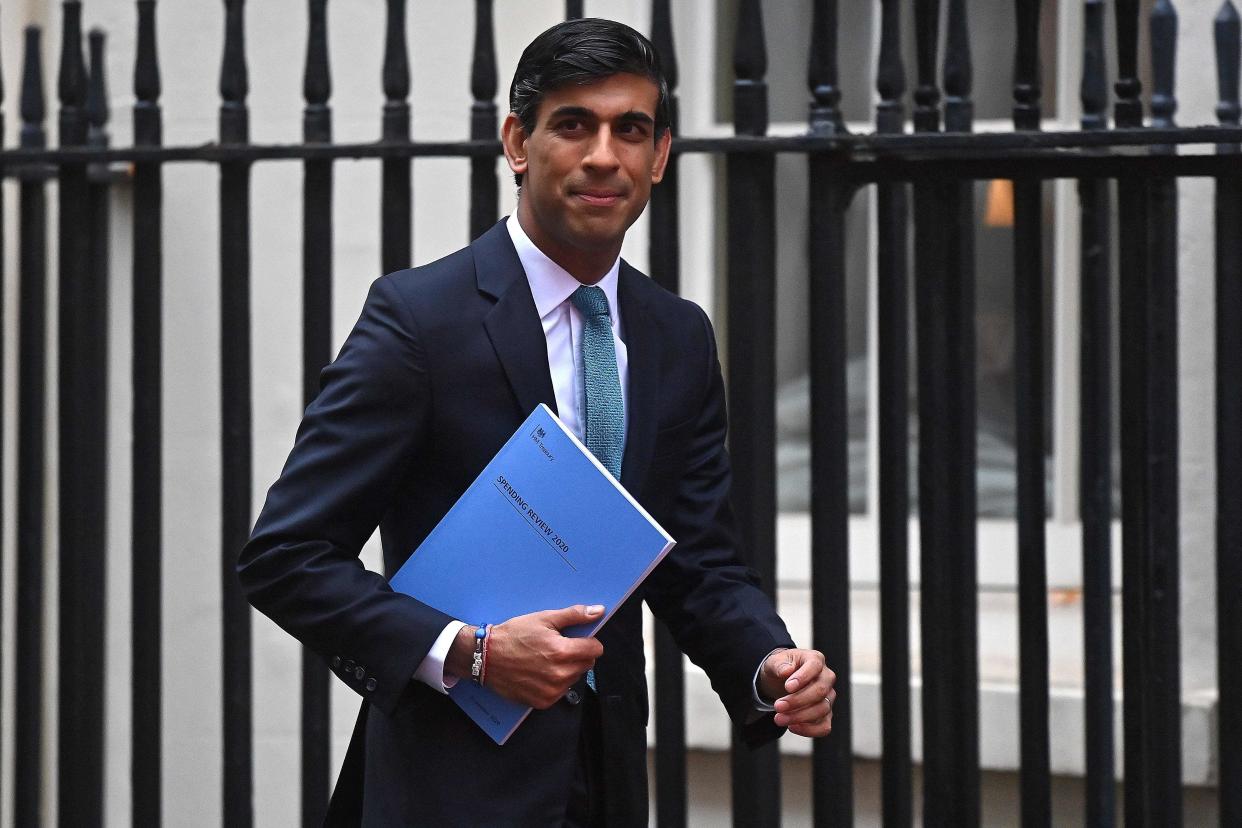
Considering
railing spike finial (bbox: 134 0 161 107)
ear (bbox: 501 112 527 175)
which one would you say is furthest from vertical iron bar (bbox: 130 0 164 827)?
ear (bbox: 501 112 527 175)

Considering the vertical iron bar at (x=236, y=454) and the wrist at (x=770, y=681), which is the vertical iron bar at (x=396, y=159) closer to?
the vertical iron bar at (x=236, y=454)

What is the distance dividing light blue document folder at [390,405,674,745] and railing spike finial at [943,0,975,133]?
1.67 m

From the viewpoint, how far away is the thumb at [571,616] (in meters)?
1.99

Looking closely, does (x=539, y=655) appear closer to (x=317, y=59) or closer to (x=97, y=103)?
(x=317, y=59)

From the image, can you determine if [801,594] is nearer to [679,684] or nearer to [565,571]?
[679,684]

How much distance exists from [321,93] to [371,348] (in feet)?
5.48

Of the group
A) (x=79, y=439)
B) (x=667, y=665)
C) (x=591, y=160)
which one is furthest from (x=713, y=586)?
(x=79, y=439)

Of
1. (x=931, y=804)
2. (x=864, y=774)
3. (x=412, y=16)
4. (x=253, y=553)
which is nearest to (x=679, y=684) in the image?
(x=931, y=804)

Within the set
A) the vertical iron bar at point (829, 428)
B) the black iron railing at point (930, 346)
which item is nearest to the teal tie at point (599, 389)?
the black iron railing at point (930, 346)

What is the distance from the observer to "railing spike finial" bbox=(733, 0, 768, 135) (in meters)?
3.42

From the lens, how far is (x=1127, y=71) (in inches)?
131

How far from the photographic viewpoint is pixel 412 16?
4.57 m

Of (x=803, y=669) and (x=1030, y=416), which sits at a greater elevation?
(x=1030, y=416)

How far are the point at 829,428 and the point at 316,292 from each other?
45.8 inches
